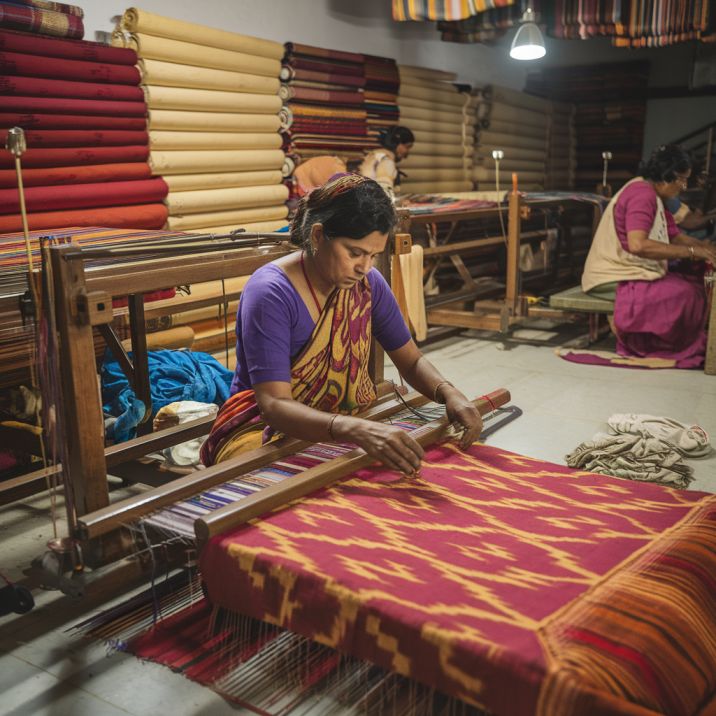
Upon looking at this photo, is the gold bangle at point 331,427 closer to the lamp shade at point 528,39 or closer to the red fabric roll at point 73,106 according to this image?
the red fabric roll at point 73,106

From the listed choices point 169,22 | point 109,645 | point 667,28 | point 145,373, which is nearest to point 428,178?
point 667,28

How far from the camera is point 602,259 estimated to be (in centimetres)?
566

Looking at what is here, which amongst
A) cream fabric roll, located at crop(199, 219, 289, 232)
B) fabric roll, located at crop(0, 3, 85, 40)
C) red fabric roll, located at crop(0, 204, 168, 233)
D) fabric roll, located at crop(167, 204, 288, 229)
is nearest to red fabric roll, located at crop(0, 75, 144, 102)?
fabric roll, located at crop(0, 3, 85, 40)

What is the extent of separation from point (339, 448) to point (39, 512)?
1.48 metres

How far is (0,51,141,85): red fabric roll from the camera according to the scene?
4324 millimetres

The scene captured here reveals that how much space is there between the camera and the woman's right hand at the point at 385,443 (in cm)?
195

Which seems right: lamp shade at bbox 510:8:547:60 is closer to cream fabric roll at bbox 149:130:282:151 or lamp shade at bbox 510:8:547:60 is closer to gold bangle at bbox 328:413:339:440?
cream fabric roll at bbox 149:130:282:151

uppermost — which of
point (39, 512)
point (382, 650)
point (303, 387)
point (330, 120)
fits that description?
point (330, 120)

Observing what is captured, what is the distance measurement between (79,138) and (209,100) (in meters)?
1.18

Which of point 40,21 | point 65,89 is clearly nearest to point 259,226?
point 65,89

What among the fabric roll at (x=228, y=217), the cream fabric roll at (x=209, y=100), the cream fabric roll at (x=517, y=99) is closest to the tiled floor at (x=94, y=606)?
the fabric roll at (x=228, y=217)

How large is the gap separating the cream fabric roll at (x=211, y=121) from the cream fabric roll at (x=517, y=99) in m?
4.14

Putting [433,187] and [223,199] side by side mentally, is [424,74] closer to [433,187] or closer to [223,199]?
[433,187]

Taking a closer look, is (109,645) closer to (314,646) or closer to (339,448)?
(314,646)
